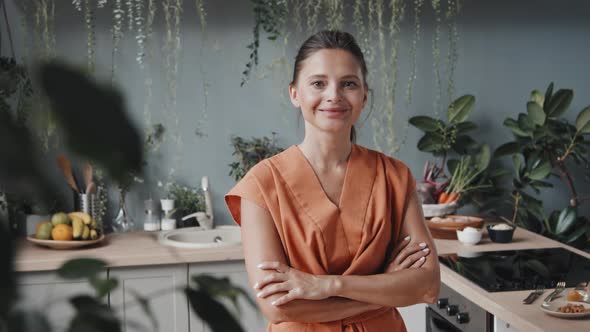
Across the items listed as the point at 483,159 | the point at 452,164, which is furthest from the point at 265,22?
the point at 483,159

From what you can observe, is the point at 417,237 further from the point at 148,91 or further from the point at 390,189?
the point at 148,91

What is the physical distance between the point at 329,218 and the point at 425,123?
1.96m

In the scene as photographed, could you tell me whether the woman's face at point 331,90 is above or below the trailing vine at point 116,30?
below

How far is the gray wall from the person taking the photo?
10.9ft

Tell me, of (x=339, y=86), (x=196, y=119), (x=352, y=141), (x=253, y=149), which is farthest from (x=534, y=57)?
(x=339, y=86)

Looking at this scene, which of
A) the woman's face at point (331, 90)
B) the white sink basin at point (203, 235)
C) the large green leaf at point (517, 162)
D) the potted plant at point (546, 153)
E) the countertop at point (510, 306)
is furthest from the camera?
the large green leaf at point (517, 162)

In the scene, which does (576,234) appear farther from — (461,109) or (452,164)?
(461,109)

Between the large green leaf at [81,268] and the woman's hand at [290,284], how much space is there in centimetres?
125

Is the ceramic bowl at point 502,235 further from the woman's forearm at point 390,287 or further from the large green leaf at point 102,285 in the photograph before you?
the large green leaf at point 102,285

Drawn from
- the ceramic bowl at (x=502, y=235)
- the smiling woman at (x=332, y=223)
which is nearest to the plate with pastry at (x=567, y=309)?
the smiling woman at (x=332, y=223)

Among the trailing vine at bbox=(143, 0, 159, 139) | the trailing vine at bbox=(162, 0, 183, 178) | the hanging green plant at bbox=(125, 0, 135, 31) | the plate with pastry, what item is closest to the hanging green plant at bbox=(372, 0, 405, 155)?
the trailing vine at bbox=(162, 0, 183, 178)

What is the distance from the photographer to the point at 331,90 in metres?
1.62

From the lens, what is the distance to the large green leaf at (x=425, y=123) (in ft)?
11.2

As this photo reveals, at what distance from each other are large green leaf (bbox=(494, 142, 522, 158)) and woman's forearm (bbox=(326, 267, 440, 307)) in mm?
1898
